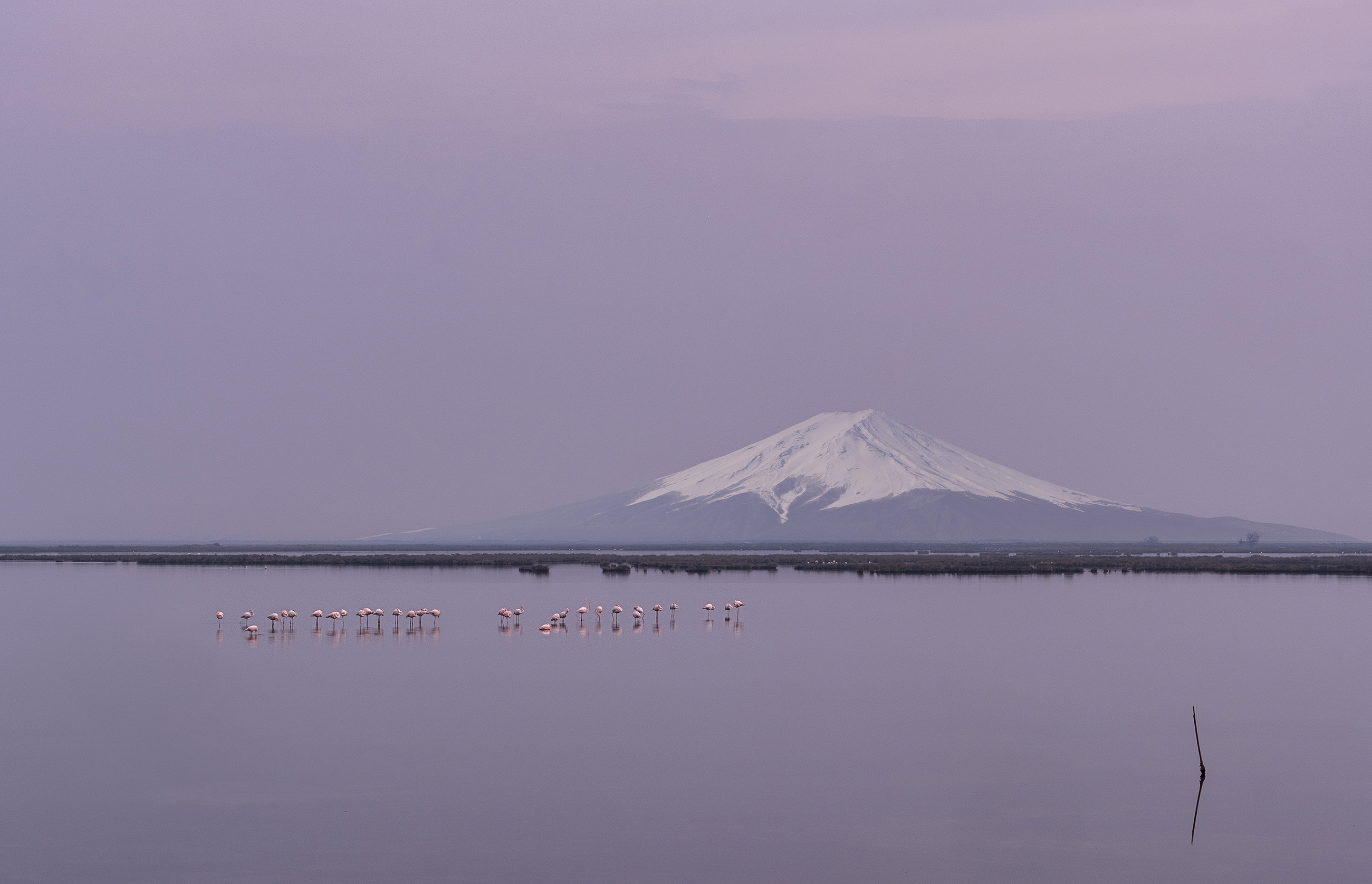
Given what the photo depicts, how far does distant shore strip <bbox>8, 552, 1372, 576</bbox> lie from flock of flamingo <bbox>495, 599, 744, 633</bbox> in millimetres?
33994

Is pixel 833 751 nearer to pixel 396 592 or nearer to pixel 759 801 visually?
pixel 759 801

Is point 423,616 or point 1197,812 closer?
point 1197,812

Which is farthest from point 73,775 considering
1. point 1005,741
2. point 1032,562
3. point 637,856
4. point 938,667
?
point 1032,562

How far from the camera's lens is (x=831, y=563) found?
337ft

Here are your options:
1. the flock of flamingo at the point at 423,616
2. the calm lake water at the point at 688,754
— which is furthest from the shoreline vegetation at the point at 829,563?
the calm lake water at the point at 688,754

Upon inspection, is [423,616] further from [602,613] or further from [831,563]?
[831,563]

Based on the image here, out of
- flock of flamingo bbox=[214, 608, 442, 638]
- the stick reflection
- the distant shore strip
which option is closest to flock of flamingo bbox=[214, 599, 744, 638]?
flock of flamingo bbox=[214, 608, 442, 638]

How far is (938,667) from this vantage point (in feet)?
112

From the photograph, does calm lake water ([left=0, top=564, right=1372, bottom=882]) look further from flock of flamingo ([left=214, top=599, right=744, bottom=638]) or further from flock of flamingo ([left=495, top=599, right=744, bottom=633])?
flock of flamingo ([left=214, top=599, right=744, bottom=638])

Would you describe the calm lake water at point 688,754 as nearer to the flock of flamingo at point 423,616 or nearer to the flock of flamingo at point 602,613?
the flock of flamingo at point 602,613

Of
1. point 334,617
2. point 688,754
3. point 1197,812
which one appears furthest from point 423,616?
→ point 1197,812

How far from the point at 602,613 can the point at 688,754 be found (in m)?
30.5

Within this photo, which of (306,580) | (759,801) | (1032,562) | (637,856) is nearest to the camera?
(637,856)

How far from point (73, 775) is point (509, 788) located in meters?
6.90
